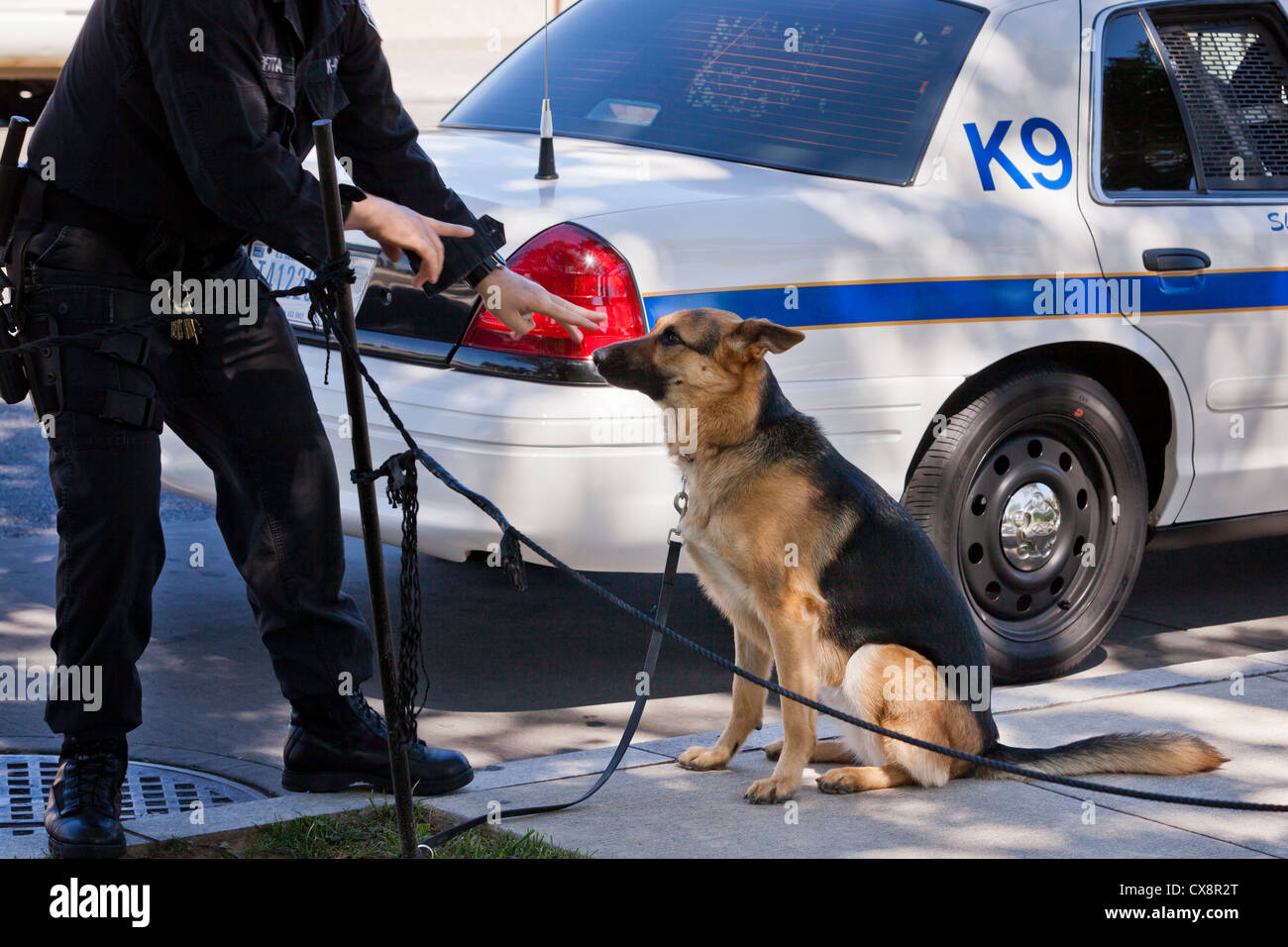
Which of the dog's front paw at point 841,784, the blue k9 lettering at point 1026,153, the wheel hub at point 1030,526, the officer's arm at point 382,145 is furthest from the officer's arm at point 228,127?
the wheel hub at point 1030,526

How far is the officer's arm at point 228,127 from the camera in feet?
9.96

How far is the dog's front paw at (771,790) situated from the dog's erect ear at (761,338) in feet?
3.38

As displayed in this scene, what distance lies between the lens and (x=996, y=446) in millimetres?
4945

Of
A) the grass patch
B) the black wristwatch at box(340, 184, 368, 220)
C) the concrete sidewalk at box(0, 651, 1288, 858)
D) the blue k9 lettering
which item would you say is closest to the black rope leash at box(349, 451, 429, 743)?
the grass patch

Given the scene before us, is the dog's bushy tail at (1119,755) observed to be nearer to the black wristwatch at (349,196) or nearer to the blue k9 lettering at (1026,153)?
the blue k9 lettering at (1026,153)

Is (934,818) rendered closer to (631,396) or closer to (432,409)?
(631,396)

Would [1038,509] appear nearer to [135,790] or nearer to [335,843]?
[335,843]

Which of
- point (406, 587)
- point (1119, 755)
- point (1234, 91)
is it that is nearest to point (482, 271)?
point (406, 587)

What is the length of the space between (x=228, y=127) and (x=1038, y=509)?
291 centimetres

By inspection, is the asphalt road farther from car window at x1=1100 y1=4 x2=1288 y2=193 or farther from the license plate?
car window at x1=1100 y1=4 x2=1288 y2=193

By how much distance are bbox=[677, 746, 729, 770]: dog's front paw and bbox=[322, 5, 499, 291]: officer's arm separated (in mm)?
1389

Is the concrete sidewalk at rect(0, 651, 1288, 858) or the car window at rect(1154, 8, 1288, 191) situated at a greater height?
the car window at rect(1154, 8, 1288, 191)

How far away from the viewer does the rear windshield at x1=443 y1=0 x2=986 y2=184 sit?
16.0 feet
